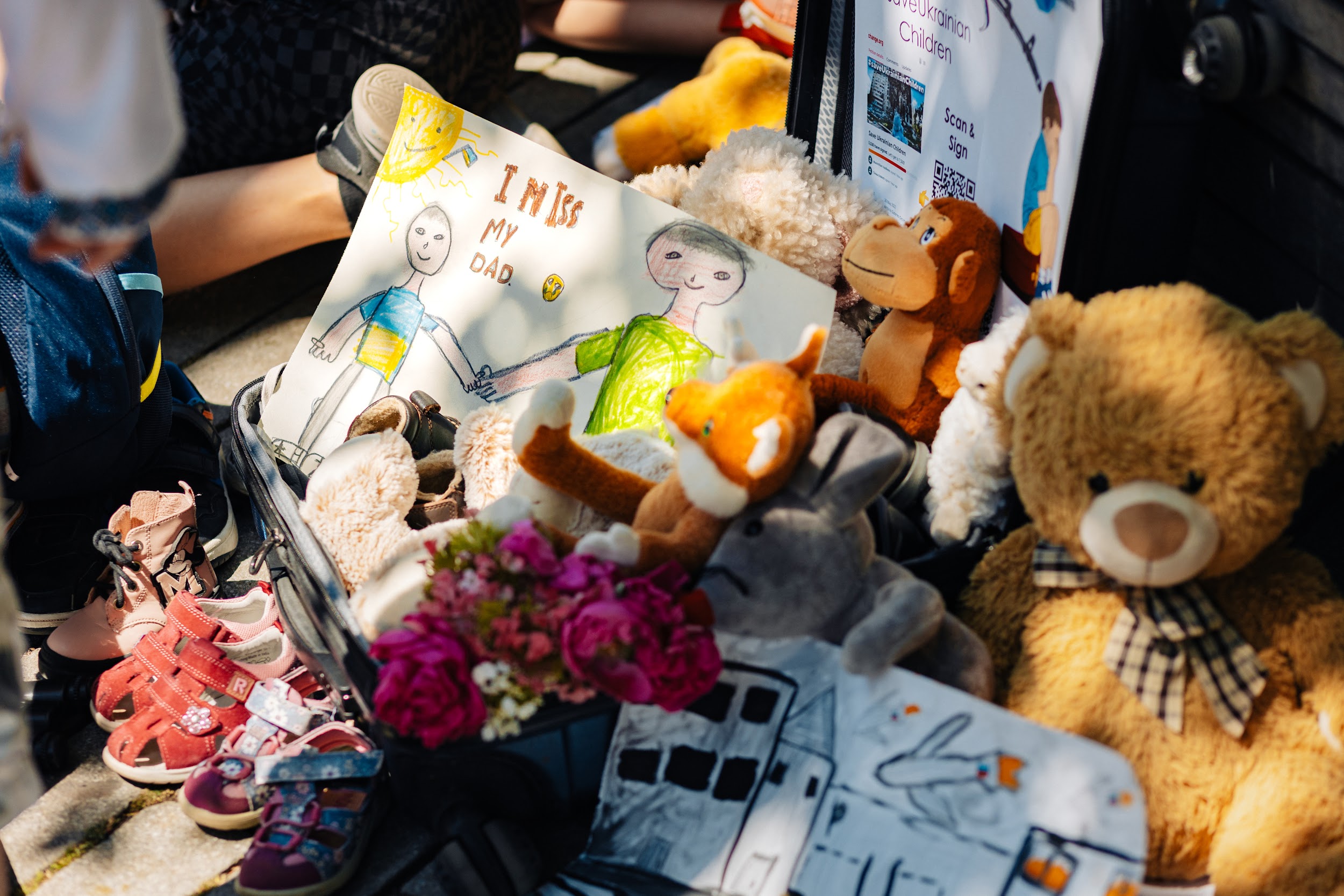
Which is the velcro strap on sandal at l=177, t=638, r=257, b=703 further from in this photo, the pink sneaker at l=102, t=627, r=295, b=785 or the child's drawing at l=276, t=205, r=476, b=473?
the child's drawing at l=276, t=205, r=476, b=473

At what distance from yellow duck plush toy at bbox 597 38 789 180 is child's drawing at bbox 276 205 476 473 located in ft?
2.49

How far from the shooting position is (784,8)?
2098 mm

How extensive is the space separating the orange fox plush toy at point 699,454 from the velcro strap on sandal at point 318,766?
393 mm

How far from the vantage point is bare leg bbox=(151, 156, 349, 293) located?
190 centimetres

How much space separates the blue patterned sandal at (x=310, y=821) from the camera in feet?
3.40

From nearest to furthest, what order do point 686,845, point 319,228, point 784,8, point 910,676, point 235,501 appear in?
point 910,676 → point 686,845 → point 235,501 → point 319,228 → point 784,8

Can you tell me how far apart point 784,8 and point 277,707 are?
1.65m

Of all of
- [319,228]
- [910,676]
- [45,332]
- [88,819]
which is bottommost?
[88,819]

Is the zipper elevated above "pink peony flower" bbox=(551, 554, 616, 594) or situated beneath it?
situated beneath

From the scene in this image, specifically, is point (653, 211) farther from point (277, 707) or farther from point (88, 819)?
point (88, 819)

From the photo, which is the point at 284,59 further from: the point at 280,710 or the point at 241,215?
the point at 280,710

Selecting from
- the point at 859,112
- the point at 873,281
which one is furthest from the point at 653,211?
the point at 859,112

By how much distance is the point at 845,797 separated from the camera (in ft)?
2.92

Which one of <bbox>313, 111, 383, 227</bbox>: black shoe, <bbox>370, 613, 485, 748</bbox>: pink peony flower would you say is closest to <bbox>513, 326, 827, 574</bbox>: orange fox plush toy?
<bbox>370, 613, 485, 748</bbox>: pink peony flower
